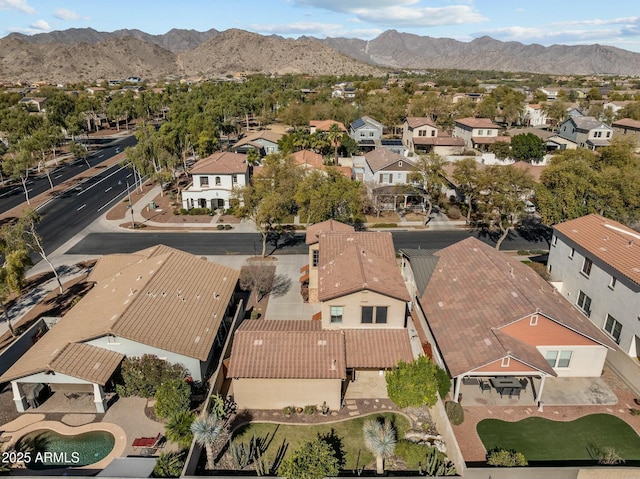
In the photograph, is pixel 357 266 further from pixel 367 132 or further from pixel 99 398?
pixel 367 132

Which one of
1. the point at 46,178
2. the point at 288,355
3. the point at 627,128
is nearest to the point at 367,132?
the point at 627,128

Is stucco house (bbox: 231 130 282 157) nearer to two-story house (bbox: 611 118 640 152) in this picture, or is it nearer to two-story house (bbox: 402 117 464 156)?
two-story house (bbox: 402 117 464 156)

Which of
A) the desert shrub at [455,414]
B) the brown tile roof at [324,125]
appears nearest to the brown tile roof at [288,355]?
the desert shrub at [455,414]

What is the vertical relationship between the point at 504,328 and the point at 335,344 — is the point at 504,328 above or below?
above

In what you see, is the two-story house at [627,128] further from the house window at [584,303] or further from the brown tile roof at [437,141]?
the house window at [584,303]

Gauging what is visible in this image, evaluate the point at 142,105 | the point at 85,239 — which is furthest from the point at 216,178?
the point at 142,105

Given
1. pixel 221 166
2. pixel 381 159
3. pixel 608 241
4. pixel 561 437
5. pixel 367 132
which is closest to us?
pixel 561 437

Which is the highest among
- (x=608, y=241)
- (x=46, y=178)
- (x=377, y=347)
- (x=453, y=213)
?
(x=608, y=241)
